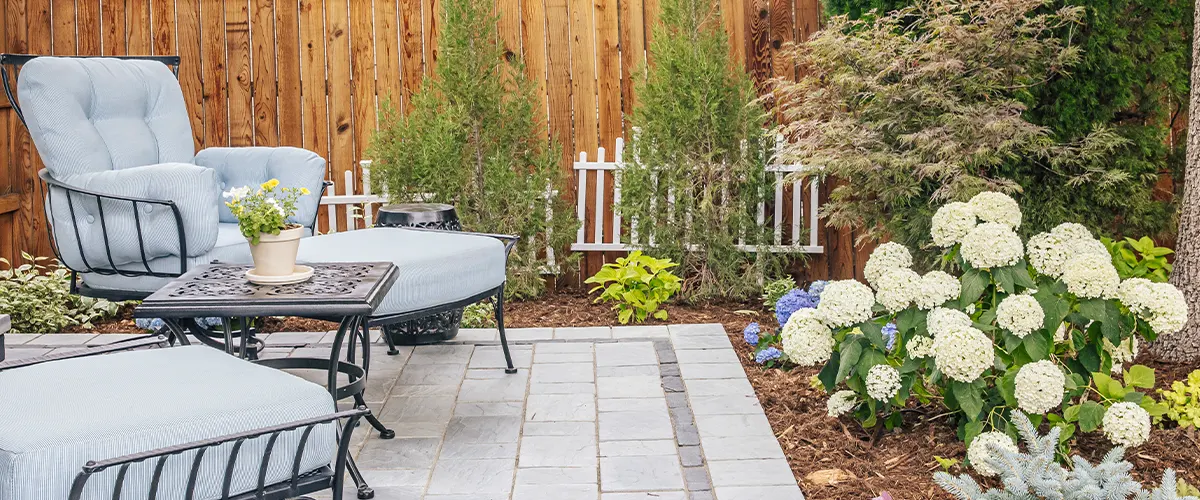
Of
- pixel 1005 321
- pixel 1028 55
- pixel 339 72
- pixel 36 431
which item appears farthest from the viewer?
pixel 339 72

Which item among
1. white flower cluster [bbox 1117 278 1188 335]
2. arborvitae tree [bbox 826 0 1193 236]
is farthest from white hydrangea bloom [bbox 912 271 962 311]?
arborvitae tree [bbox 826 0 1193 236]

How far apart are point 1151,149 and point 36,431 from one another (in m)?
3.99

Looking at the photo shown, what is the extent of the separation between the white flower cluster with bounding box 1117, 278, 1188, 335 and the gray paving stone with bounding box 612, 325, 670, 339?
201 centimetres

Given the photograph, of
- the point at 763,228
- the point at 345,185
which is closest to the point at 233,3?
the point at 345,185

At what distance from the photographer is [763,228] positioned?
16.9ft

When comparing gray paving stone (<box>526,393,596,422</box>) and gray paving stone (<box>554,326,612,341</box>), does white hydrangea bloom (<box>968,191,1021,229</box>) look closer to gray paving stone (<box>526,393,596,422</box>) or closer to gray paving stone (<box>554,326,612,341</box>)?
gray paving stone (<box>526,393,596,422</box>)

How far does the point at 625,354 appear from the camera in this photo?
159 inches

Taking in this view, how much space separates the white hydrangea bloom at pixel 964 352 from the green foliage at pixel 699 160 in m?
2.47

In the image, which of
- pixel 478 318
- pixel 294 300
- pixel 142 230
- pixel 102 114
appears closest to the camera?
pixel 294 300

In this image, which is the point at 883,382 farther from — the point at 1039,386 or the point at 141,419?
the point at 141,419

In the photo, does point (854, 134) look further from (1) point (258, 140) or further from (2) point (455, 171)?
(1) point (258, 140)

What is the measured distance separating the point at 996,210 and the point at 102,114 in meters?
3.11

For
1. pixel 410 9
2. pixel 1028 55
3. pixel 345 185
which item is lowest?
pixel 345 185

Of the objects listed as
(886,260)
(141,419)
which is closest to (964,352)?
(886,260)
